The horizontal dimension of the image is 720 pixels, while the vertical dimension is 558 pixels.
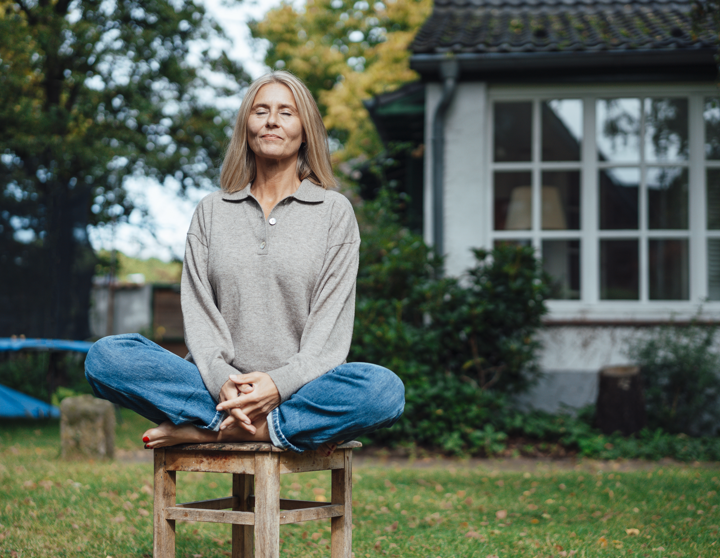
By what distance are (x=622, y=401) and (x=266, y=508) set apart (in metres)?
4.75

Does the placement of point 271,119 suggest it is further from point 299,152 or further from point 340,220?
point 340,220

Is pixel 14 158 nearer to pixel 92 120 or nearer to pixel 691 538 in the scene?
pixel 92 120

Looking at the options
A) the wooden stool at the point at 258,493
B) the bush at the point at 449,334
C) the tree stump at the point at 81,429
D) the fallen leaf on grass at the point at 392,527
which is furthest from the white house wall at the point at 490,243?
the wooden stool at the point at 258,493

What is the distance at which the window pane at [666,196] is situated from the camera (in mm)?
7117

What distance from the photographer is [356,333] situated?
6254 mm

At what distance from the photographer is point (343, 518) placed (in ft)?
7.86

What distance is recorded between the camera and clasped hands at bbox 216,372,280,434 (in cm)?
215

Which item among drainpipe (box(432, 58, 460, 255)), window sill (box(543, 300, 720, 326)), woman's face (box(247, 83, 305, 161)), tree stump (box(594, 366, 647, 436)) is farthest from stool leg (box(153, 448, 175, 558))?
window sill (box(543, 300, 720, 326))

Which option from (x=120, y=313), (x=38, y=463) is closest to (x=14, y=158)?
(x=38, y=463)

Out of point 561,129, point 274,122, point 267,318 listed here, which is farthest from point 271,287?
point 561,129

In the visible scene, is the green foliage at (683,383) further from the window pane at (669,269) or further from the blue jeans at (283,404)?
the blue jeans at (283,404)

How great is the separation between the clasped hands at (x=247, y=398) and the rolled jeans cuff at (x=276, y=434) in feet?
0.09

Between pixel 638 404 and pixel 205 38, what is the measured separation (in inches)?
350

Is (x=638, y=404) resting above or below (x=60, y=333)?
below
